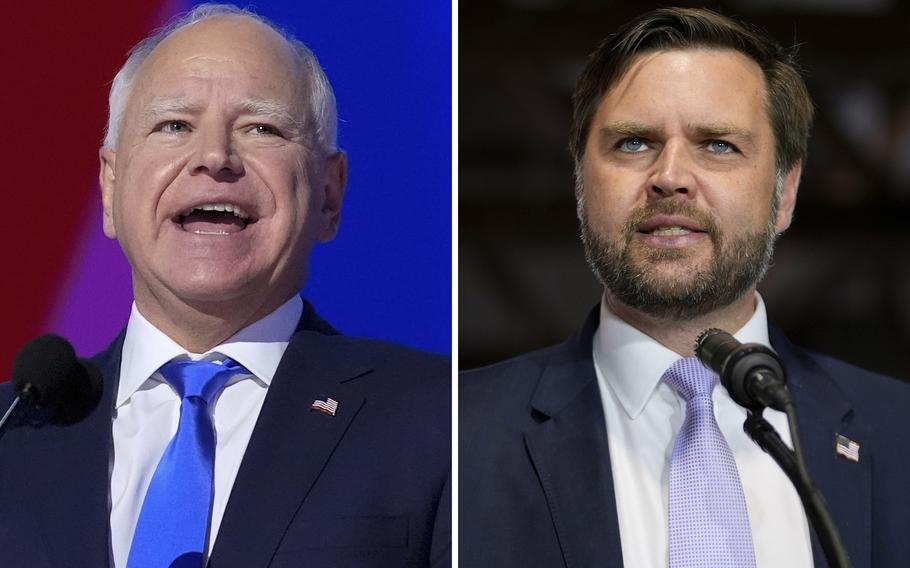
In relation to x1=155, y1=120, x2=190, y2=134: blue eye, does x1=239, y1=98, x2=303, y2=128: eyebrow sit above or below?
above

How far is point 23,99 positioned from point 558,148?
135 cm

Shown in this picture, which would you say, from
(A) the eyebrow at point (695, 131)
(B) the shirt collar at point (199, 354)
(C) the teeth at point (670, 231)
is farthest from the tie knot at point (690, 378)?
(B) the shirt collar at point (199, 354)

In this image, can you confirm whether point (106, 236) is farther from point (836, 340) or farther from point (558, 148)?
point (836, 340)

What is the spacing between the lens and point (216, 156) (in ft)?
8.58

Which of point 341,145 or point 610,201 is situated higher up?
point 341,145

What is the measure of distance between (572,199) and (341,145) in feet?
2.36

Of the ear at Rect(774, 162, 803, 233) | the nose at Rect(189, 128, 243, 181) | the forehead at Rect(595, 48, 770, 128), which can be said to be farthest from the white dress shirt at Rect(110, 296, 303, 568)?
the ear at Rect(774, 162, 803, 233)

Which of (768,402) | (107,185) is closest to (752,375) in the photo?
(768,402)

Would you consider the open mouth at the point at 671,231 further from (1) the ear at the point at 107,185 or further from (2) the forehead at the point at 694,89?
(1) the ear at the point at 107,185

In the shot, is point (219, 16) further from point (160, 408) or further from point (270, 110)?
point (160, 408)

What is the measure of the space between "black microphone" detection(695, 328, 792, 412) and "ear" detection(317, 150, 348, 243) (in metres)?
1.06

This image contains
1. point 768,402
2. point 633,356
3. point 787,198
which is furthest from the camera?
point 787,198

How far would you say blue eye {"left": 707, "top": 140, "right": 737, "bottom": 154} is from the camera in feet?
8.95

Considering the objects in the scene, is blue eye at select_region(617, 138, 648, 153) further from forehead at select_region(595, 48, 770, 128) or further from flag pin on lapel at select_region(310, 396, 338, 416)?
flag pin on lapel at select_region(310, 396, 338, 416)
